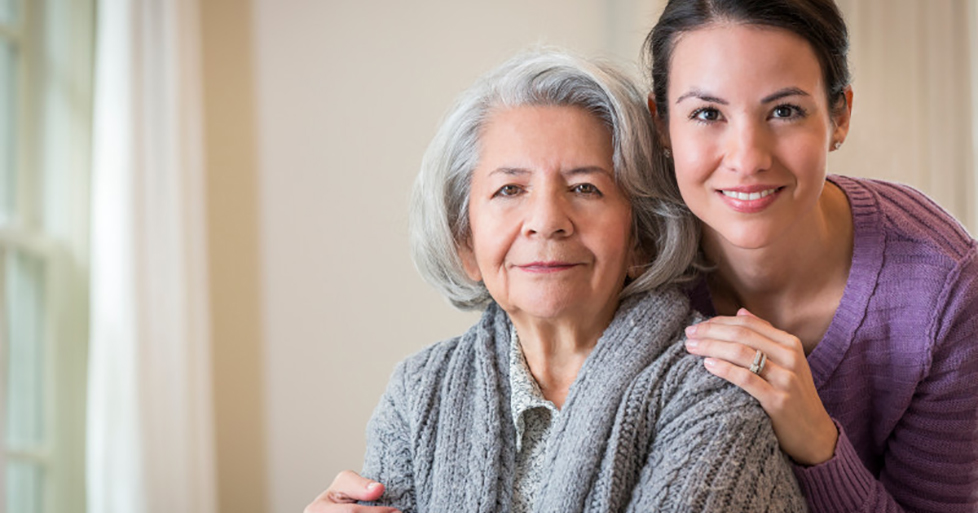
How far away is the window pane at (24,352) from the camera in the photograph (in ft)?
8.05

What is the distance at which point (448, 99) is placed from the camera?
3.78 metres

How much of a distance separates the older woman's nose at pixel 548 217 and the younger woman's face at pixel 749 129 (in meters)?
0.19

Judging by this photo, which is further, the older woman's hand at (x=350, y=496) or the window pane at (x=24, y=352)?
the window pane at (x=24, y=352)

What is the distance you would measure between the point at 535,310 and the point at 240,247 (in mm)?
2113

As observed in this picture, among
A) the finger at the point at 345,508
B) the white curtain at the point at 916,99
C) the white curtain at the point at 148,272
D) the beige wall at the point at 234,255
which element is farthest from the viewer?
the white curtain at the point at 916,99

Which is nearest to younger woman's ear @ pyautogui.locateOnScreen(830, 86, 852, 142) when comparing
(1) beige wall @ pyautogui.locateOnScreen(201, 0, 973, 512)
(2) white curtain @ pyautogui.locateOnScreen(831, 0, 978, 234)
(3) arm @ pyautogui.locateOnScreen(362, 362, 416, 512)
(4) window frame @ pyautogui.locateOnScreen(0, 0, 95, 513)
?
(3) arm @ pyautogui.locateOnScreen(362, 362, 416, 512)

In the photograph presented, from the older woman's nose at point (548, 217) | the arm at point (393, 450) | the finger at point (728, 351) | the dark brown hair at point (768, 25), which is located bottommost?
the arm at point (393, 450)

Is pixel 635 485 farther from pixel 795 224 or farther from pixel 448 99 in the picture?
pixel 448 99

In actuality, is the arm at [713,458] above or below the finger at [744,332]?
below

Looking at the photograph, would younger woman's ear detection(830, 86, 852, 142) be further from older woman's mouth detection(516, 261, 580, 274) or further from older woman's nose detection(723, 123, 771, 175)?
older woman's mouth detection(516, 261, 580, 274)

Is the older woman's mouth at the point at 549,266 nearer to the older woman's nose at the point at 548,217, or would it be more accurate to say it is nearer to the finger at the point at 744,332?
the older woman's nose at the point at 548,217

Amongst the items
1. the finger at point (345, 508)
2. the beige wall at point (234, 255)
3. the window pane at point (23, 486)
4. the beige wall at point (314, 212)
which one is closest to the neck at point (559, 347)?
the finger at point (345, 508)

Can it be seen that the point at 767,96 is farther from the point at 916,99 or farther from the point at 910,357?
the point at 916,99

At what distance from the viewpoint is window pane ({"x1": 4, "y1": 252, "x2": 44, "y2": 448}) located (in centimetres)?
246
